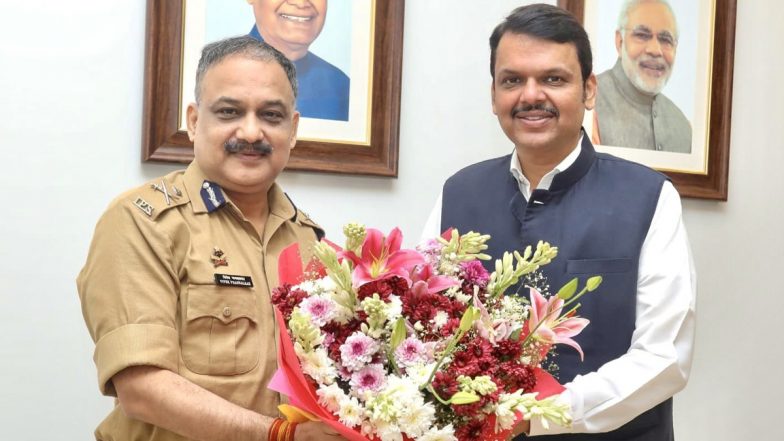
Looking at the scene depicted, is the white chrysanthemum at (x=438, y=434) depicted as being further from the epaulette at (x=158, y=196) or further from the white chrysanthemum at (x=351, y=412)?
the epaulette at (x=158, y=196)

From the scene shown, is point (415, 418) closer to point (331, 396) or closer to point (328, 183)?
point (331, 396)

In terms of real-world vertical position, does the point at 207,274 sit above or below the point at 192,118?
below

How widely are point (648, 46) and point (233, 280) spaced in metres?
1.83

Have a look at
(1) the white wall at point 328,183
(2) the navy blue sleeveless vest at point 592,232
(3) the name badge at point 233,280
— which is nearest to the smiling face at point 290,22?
(1) the white wall at point 328,183

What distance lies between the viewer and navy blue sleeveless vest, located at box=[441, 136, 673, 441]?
2.03 m

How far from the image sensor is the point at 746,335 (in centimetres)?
311

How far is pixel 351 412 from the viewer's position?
1373 millimetres

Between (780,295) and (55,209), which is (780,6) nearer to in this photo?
(780,295)

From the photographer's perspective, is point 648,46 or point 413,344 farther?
Result: point 648,46

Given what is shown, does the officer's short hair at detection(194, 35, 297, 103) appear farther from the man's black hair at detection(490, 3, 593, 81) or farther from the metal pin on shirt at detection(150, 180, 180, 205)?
the man's black hair at detection(490, 3, 593, 81)

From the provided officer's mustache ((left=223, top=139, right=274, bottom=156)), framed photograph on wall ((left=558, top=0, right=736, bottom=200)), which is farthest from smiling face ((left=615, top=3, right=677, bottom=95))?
officer's mustache ((left=223, top=139, right=274, bottom=156))

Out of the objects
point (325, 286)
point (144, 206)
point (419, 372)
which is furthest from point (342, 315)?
point (144, 206)

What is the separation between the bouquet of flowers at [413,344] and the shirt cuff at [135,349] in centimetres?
29

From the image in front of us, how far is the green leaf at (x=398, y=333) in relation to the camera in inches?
53.3
